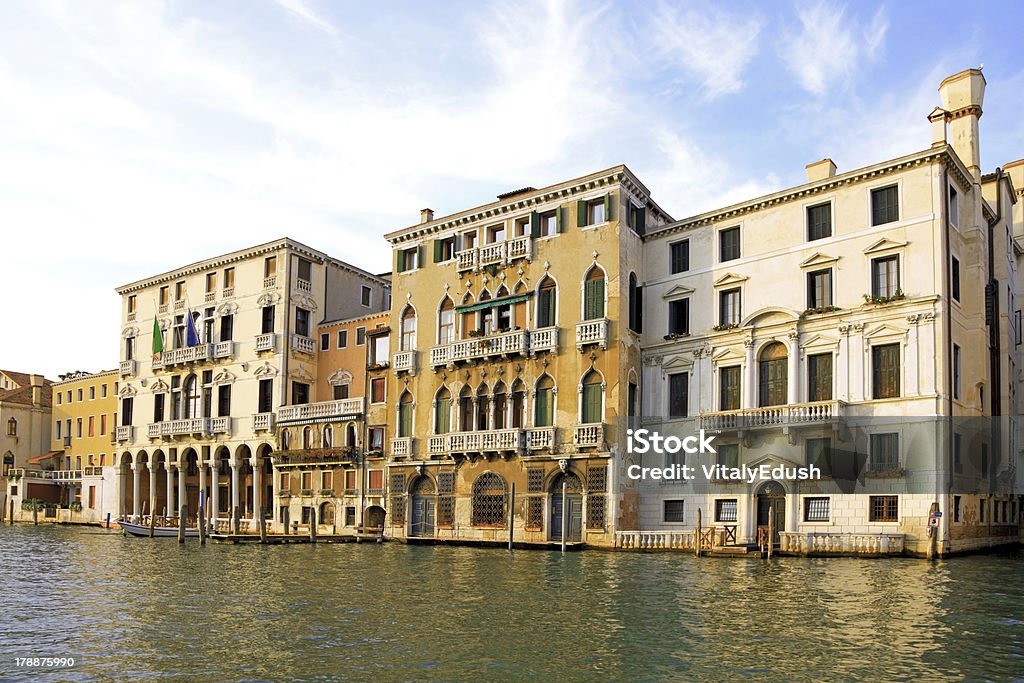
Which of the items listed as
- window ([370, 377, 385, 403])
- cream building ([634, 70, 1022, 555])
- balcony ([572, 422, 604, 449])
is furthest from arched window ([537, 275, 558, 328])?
window ([370, 377, 385, 403])

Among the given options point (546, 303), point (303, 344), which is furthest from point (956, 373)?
point (303, 344)

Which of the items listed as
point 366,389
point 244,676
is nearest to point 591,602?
point 244,676

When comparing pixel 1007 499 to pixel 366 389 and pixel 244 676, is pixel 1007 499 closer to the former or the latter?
pixel 366 389

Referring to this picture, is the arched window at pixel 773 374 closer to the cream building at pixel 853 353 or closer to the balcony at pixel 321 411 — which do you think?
the cream building at pixel 853 353

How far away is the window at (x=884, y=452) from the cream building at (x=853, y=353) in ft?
0.14

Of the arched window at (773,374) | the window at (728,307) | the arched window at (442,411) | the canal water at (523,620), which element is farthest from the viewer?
the arched window at (442,411)

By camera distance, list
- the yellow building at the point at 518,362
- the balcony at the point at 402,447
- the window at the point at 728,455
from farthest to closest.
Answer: the balcony at the point at 402,447 → the yellow building at the point at 518,362 → the window at the point at 728,455

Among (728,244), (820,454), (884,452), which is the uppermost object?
(728,244)

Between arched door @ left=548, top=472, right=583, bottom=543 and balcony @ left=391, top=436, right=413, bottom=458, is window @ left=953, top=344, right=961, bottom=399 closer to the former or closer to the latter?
arched door @ left=548, top=472, right=583, bottom=543

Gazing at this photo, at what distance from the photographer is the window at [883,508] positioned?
28766 millimetres

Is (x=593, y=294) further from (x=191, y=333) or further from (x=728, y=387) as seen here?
(x=191, y=333)

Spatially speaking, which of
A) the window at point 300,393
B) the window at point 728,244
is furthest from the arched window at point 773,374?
the window at point 300,393

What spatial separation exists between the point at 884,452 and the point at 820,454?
75.2 inches

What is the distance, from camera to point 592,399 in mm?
34969
